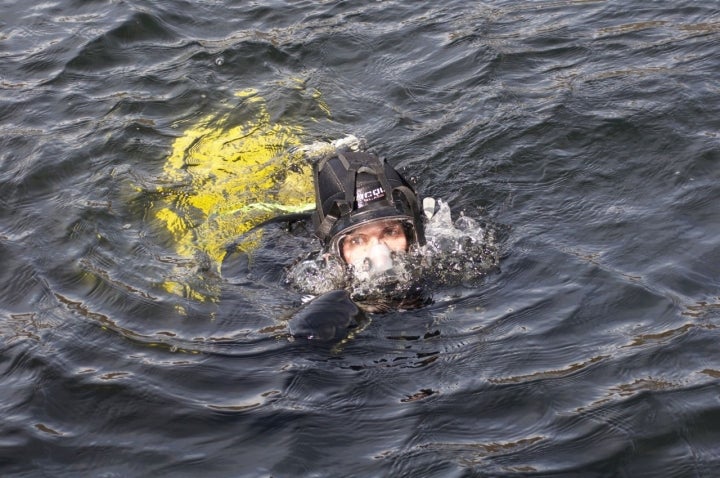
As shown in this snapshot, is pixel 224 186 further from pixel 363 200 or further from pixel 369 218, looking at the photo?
pixel 369 218

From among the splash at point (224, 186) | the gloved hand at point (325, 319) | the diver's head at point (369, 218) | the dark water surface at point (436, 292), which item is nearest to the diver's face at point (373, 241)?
the diver's head at point (369, 218)

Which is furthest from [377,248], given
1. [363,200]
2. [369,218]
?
[363,200]

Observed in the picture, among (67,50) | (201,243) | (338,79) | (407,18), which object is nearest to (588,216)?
(201,243)

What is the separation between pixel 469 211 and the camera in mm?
7262

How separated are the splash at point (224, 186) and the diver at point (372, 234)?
2.88ft

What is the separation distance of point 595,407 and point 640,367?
451mm

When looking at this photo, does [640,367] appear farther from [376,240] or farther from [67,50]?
[67,50]

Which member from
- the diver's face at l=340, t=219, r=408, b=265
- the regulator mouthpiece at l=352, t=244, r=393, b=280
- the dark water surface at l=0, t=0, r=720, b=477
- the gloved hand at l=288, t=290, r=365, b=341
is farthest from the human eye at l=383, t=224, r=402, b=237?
the gloved hand at l=288, t=290, r=365, b=341

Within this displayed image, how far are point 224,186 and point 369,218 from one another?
2.00m

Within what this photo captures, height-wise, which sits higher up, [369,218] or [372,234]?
[369,218]

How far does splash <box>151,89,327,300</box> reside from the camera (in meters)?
A: 7.06

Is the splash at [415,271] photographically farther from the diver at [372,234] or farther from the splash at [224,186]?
the splash at [224,186]

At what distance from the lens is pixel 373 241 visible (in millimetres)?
6359

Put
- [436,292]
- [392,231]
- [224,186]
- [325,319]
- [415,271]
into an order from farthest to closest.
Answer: [224,186] → [392,231] → [415,271] → [436,292] → [325,319]
